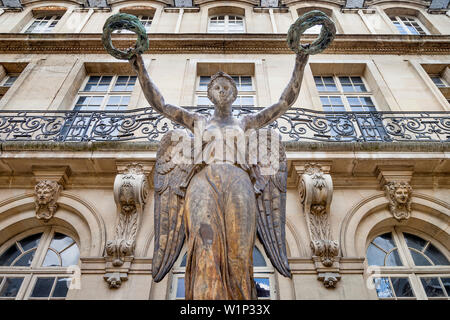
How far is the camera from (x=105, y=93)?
865cm

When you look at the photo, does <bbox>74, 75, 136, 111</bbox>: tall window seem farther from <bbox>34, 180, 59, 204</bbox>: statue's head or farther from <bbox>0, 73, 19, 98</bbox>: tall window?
<bbox>34, 180, 59, 204</bbox>: statue's head

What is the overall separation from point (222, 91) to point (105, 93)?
7097mm

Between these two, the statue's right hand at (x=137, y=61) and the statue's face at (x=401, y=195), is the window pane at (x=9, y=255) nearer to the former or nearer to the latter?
the statue's right hand at (x=137, y=61)

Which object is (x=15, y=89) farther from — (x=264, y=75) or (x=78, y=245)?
(x=264, y=75)

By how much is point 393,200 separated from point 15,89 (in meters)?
9.68

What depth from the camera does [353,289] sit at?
13.4 feet

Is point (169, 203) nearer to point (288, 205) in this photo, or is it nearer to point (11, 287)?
point (288, 205)

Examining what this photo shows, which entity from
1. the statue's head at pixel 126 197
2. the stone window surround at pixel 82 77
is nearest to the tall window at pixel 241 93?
the stone window surround at pixel 82 77

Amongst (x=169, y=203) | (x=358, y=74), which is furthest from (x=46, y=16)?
(x=169, y=203)

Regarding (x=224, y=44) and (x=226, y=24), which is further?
(x=226, y=24)

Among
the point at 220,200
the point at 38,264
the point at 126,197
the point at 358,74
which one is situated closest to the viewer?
the point at 220,200

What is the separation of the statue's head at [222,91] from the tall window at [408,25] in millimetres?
12196

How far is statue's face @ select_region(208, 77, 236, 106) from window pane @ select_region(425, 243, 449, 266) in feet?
15.7

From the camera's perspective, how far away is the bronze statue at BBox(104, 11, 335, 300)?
1.93 m
